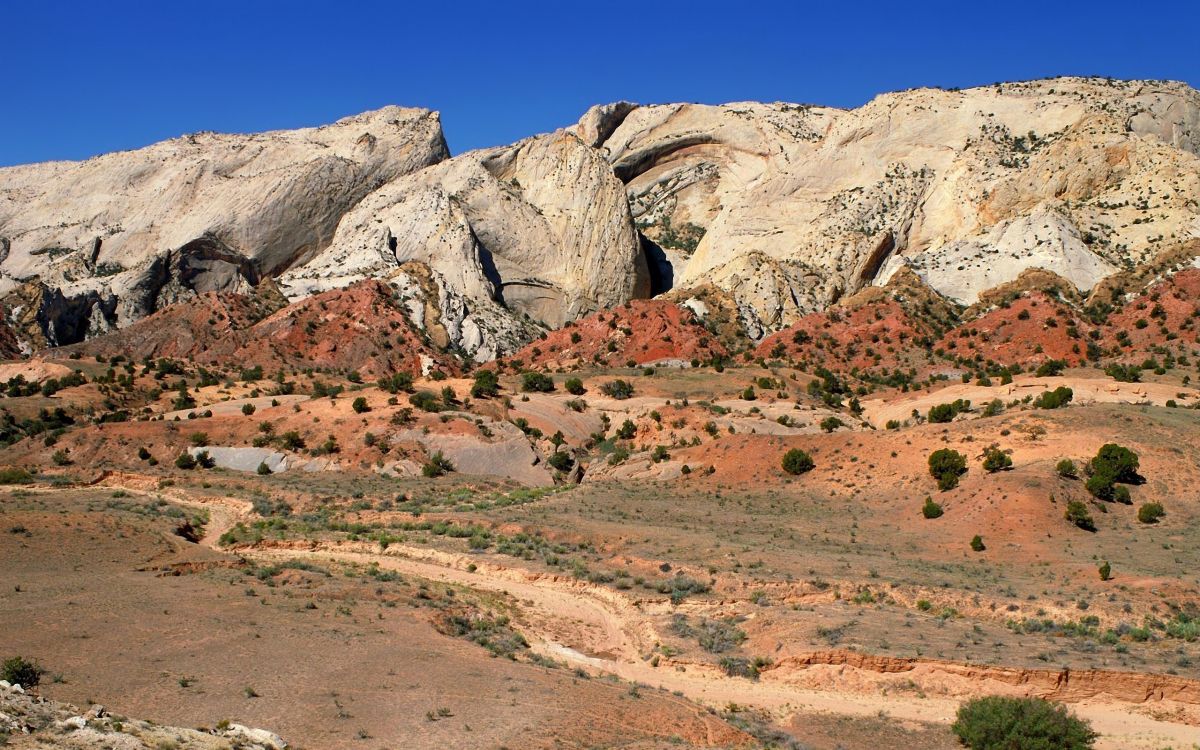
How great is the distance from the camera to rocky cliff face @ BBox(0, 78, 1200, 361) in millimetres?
79250

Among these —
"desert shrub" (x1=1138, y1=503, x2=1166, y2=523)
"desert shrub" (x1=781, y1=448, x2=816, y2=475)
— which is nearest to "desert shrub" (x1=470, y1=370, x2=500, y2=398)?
"desert shrub" (x1=781, y1=448, x2=816, y2=475)

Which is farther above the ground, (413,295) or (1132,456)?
(413,295)

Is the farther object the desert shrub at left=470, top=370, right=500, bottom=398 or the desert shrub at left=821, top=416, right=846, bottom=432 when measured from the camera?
the desert shrub at left=470, top=370, right=500, bottom=398

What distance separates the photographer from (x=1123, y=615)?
88.8 ft

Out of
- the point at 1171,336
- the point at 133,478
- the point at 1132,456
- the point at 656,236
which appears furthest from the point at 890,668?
the point at 656,236

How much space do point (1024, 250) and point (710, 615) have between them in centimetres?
5484

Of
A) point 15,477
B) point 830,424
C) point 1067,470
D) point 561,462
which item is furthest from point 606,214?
point 1067,470

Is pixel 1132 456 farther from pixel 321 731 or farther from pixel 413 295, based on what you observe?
pixel 413 295

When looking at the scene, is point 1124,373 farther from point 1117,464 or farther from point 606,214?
point 606,214

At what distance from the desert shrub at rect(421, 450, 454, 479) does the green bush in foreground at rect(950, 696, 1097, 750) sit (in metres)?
30.7

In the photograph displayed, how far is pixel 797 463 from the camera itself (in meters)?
46.3

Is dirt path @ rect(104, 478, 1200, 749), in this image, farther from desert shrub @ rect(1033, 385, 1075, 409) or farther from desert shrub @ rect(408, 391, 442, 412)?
desert shrub @ rect(1033, 385, 1075, 409)

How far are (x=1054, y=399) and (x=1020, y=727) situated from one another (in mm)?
33935

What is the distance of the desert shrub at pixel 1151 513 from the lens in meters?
37.9
